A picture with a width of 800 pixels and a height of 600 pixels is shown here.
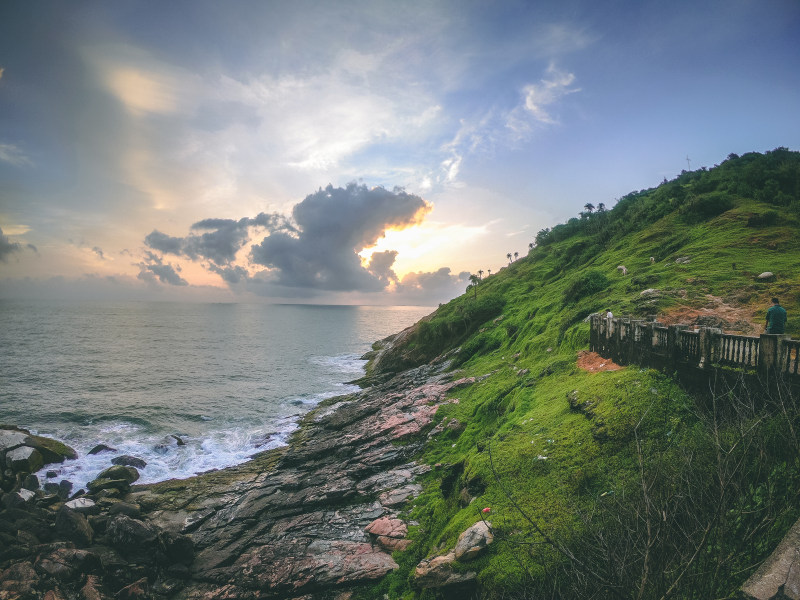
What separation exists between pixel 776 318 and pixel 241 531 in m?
24.1

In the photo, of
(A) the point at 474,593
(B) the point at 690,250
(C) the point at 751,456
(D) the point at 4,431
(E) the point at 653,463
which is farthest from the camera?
(B) the point at 690,250

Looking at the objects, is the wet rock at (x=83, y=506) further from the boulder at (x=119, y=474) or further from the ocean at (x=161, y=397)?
the ocean at (x=161, y=397)

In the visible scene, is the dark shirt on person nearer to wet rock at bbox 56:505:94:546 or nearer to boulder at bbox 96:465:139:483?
wet rock at bbox 56:505:94:546

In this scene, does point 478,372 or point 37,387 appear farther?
point 37,387

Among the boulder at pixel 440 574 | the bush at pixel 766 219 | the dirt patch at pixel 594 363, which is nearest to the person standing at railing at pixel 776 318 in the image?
the dirt patch at pixel 594 363

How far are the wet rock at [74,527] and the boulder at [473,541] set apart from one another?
1752cm

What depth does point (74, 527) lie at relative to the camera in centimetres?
1689

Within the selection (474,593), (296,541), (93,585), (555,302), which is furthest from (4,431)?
(555,302)

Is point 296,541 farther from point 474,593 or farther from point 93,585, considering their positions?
point 474,593

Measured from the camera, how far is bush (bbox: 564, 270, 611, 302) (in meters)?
35.1

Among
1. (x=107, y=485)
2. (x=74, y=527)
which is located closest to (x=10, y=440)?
(x=107, y=485)

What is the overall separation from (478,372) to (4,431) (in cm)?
3643

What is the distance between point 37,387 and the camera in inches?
1710

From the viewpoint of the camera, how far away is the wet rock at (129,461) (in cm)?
2594
